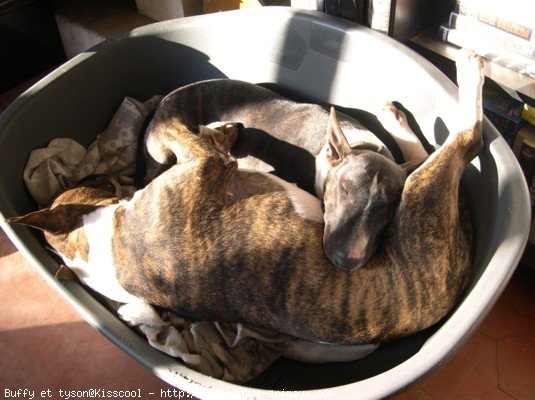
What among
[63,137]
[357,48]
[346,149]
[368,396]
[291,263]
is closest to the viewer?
[368,396]

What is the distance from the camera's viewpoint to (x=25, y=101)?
2125 mm

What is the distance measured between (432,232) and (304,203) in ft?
1.38

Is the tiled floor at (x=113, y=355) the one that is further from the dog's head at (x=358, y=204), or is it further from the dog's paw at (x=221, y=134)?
the dog's paw at (x=221, y=134)

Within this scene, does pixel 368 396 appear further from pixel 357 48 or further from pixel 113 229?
pixel 357 48

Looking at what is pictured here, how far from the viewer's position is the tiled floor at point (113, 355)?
2059mm

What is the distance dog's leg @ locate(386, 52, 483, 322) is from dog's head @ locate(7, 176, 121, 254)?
3.39 ft

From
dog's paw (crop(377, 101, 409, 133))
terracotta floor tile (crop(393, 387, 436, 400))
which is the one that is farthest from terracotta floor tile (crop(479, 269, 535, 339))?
→ dog's paw (crop(377, 101, 409, 133))

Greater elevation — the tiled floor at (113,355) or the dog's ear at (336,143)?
the dog's ear at (336,143)

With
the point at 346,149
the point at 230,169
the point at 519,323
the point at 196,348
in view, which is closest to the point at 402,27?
the point at 346,149

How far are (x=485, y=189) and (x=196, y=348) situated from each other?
3.48 feet

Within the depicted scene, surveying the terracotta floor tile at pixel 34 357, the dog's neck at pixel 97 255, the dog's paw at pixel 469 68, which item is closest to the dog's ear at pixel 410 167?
the dog's paw at pixel 469 68

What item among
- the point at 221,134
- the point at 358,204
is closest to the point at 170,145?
the point at 221,134

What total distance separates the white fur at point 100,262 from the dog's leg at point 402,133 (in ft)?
3.38

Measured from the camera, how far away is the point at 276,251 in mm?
1647
